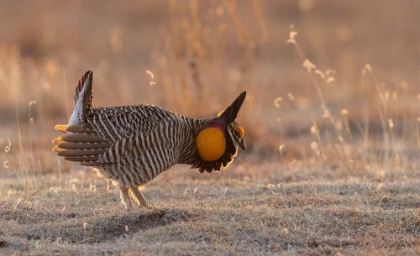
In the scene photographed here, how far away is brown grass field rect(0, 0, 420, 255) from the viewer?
521cm

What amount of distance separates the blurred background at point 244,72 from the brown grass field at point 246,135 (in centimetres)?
3

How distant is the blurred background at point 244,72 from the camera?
9.57m

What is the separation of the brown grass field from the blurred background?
34 millimetres

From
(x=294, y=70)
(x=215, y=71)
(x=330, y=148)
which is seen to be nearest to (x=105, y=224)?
(x=330, y=148)

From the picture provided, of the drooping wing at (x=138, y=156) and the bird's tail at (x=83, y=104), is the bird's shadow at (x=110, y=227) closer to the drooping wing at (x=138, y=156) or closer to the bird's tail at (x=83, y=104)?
the drooping wing at (x=138, y=156)

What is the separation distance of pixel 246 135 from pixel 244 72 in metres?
0.83

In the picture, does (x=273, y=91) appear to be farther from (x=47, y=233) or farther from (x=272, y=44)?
(x=47, y=233)

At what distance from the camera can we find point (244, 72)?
9.92 metres

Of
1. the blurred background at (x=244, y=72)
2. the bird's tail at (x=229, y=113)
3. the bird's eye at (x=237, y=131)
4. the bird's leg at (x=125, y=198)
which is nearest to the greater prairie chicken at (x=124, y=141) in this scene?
the bird's leg at (x=125, y=198)

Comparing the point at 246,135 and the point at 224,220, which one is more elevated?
the point at 246,135

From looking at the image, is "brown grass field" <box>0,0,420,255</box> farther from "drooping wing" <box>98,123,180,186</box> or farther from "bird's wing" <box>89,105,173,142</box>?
"bird's wing" <box>89,105,173,142</box>

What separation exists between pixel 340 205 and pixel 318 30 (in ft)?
49.3

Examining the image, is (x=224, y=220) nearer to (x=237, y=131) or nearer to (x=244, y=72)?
(x=237, y=131)

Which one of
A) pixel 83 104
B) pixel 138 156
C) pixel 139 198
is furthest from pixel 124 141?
pixel 139 198
